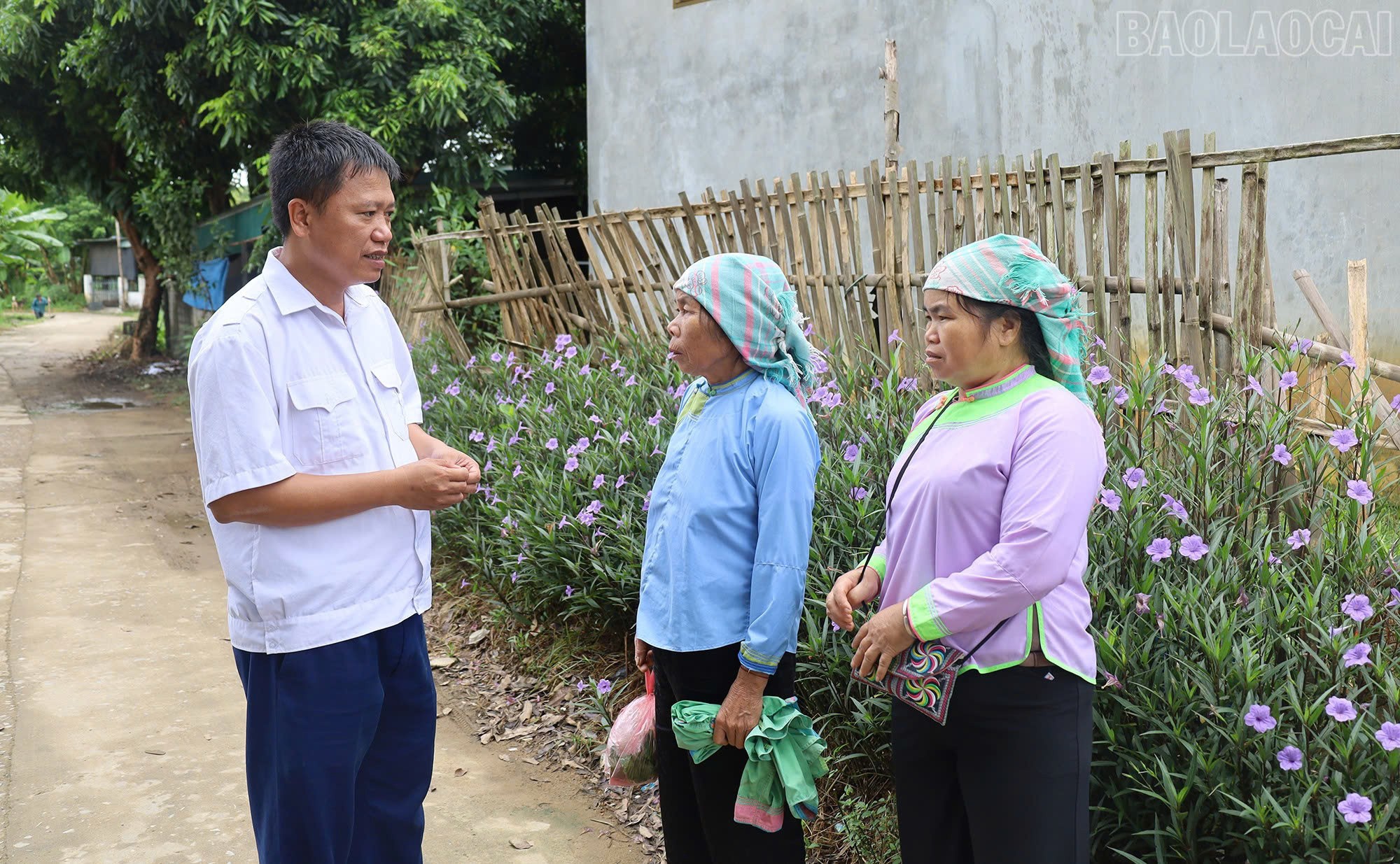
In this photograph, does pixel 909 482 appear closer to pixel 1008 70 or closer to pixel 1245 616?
pixel 1245 616

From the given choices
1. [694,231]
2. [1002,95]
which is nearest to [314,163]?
[694,231]

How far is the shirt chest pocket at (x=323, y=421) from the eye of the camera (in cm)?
219

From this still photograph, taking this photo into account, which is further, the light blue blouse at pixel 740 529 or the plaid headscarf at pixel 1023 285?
the light blue blouse at pixel 740 529

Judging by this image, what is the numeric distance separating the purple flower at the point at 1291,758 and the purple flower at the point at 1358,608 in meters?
0.39

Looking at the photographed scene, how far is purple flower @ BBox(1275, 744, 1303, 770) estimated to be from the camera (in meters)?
2.16

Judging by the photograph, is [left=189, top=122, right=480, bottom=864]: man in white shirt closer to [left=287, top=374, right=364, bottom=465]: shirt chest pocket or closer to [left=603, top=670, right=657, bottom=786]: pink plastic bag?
[left=287, top=374, right=364, bottom=465]: shirt chest pocket

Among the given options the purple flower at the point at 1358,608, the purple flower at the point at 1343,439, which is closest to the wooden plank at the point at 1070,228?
the purple flower at the point at 1343,439

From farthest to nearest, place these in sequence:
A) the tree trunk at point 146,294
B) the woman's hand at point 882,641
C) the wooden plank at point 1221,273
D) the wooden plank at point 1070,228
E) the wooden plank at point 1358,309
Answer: the tree trunk at point 146,294 → the wooden plank at point 1070,228 → the wooden plank at point 1221,273 → the wooden plank at point 1358,309 → the woman's hand at point 882,641

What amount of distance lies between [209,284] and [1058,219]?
50.7 feet

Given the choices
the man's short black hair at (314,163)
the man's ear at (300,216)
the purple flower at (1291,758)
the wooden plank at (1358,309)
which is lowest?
the purple flower at (1291,758)

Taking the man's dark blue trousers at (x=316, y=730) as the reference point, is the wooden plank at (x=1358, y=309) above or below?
above

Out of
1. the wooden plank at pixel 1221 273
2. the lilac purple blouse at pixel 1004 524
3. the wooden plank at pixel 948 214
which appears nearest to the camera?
the lilac purple blouse at pixel 1004 524

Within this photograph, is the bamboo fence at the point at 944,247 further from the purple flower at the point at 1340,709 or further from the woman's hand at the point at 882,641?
the woman's hand at the point at 882,641

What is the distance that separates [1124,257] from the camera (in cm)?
399
